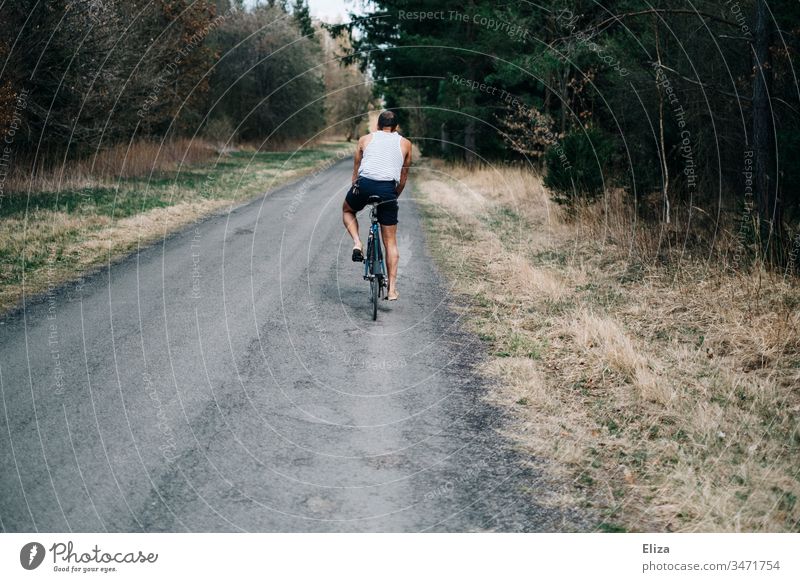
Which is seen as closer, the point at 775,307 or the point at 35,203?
the point at 775,307

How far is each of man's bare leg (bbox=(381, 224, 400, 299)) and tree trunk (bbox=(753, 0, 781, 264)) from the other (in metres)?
4.31

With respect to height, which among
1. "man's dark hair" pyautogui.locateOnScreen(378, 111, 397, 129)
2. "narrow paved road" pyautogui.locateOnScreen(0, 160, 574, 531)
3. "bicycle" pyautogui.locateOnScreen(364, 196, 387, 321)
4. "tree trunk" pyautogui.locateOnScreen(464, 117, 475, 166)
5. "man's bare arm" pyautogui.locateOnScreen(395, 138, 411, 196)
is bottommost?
"narrow paved road" pyautogui.locateOnScreen(0, 160, 574, 531)

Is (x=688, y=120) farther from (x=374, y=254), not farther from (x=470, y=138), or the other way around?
(x=470, y=138)

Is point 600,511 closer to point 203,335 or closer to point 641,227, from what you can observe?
point 203,335

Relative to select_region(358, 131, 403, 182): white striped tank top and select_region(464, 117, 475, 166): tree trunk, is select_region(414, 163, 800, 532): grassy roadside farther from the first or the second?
select_region(464, 117, 475, 166): tree trunk

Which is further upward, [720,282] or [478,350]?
[720,282]

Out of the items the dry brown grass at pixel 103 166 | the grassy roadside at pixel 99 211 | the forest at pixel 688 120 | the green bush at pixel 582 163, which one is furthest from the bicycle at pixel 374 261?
the dry brown grass at pixel 103 166

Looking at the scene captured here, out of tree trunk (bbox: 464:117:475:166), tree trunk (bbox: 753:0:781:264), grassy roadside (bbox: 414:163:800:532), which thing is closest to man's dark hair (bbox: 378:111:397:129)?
grassy roadside (bbox: 414:163:800:532)

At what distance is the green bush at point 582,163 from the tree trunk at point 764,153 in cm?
428

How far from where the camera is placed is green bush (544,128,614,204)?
13.4 m

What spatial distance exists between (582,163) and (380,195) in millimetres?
6847
